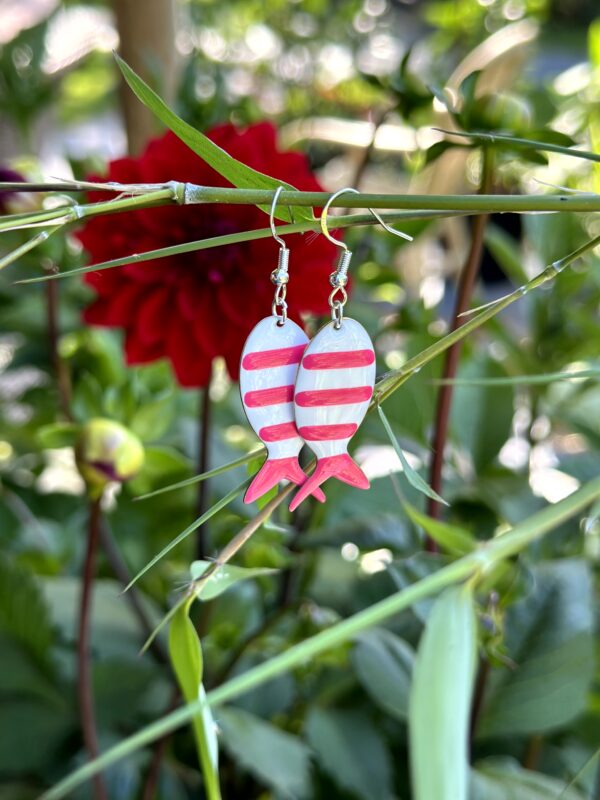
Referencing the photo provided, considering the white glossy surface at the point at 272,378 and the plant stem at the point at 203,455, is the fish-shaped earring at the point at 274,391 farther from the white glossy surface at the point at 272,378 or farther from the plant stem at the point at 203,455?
the plant stem at the point at 203,455

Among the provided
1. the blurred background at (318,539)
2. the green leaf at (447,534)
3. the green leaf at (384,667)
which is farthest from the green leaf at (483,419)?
the green leaf at (447,534)

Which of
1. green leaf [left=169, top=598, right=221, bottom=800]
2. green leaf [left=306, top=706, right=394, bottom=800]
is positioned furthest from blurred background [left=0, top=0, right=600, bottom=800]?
green leaf [left=169, top=598, right=221, bottom=800]

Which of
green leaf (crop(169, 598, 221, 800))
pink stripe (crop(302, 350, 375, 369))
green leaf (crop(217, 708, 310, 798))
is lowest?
green leaf (crop(217, 708, 310, 798))

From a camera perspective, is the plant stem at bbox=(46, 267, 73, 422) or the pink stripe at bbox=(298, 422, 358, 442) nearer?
the pink stripe at bbox=(298, 422, 358, 442)

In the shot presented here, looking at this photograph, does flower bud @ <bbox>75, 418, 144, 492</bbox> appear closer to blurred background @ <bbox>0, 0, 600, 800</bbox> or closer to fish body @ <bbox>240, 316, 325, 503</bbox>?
blurred background @ <bbox>0, 0, 600, 800</bbox>

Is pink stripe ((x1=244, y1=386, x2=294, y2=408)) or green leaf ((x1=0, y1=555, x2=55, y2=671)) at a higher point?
pink stripe ((x1=244, y1=386, x2=294, y2=408))

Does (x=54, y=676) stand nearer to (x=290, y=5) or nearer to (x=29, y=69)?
(x=29, y=69)

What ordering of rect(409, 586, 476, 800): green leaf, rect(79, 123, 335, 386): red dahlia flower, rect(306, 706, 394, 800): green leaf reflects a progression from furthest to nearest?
rect(306, 706, 394, 800): green leaf
rect(79, 123, 335, 386): red dahlia flower
rect(409, 586, 476, 800): green leaf
